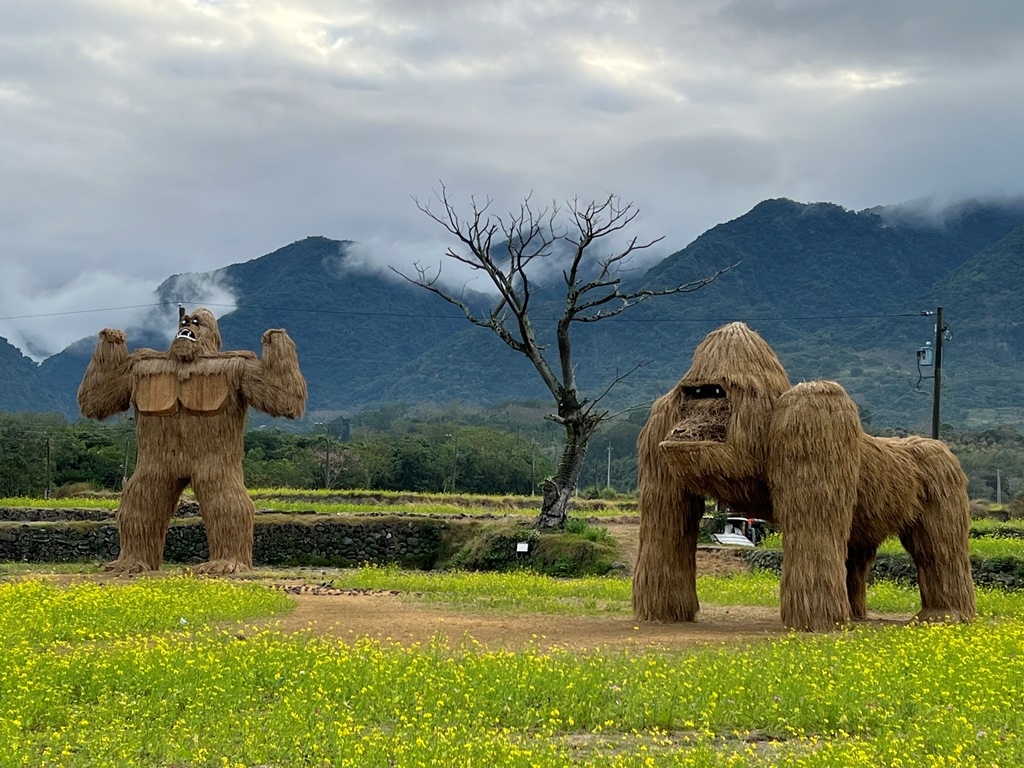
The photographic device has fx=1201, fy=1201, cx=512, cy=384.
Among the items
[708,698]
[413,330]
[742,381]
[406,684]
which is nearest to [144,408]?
[742,381]

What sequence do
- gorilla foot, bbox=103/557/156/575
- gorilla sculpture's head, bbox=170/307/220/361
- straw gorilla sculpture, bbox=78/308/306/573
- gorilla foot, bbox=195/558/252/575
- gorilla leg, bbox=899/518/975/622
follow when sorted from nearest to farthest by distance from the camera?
gorilla leg, bbox=899/518/975/622
gorilla foot, bbox=195/558/252/575
gorilla foot, bbox=103/557/156/575
straw gorilla sculpture, bbox=78/308/306/573
gorilla sculpture's head, bbox=170/307/220/361

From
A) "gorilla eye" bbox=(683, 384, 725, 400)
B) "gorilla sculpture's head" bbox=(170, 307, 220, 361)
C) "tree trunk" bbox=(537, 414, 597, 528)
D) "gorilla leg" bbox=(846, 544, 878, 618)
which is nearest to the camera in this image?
"gorilla eye" bbox=(683, 384, 725, 400)

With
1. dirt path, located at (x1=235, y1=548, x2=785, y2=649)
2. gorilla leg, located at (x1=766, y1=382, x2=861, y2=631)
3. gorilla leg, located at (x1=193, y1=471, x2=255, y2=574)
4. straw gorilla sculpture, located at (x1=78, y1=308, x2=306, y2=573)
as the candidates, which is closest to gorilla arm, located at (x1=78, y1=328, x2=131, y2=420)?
straw gorilla sculpture, located at (x1=78, y1=308, x2=306, y2=573)

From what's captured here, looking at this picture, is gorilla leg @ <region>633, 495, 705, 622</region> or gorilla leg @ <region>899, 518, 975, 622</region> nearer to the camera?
gorilla leg @ <region>633, 495, 705, 622</region>

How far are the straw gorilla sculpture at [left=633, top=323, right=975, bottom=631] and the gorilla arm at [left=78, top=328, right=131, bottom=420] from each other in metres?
9.31

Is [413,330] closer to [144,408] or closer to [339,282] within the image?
[339,282]

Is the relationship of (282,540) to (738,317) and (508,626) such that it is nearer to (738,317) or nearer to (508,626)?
(508,626)

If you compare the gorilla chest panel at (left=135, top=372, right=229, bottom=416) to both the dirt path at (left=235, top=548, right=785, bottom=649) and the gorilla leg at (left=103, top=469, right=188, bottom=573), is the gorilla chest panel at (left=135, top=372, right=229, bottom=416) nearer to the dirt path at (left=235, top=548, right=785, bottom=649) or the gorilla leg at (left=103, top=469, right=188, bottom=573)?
the gorilla leg at (left=103, top=469, right=188, bottom=573)

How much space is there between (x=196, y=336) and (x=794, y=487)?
1040 cm

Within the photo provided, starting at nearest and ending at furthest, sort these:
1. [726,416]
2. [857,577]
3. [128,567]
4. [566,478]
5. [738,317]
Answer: [726,416] < [857,577] < [128,567] < [566,478] < [738,317]

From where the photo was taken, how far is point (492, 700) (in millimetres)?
8109

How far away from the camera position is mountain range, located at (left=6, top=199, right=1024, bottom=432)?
111688 millimetres

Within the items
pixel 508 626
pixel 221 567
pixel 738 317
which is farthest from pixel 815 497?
pixel 738 317

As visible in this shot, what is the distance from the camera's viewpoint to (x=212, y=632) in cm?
1118
